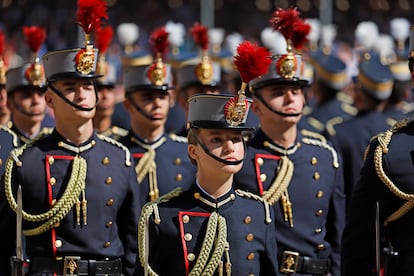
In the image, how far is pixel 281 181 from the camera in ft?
24.0

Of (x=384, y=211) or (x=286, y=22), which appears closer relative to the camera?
(x=384, y=211)

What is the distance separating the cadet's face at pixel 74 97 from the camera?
681cm

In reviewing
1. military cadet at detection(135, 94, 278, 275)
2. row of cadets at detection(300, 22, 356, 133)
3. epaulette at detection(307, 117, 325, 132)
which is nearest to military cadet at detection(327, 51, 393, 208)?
epaulette at detection(307, 117, 325, 132)

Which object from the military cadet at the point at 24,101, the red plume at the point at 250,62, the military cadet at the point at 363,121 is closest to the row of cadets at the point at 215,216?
the red plume at the point at 250,62

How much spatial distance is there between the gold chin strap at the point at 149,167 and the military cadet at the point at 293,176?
100cm

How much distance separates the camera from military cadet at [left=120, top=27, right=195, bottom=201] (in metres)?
8.36

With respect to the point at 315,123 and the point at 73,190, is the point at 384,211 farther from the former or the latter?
the point at 315,123

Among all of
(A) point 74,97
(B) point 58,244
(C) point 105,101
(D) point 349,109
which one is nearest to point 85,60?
(A) point 74,97

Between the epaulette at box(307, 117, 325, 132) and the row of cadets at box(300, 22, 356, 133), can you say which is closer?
the epaulette at box(307, 117, 325, 132)

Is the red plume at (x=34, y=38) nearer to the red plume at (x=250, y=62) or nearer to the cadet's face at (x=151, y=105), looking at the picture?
the cadet's face at (x=151, y=105)

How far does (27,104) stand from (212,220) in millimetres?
3431

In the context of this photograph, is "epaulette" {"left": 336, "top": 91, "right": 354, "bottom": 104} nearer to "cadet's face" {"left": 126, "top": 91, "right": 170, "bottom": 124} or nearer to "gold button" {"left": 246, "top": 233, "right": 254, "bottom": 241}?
"cadet's face" {"left": 126, "top": 91, "right": 170, "bottom": 124}

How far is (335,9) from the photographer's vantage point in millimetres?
25828

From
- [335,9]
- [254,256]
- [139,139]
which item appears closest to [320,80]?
[139,139]
